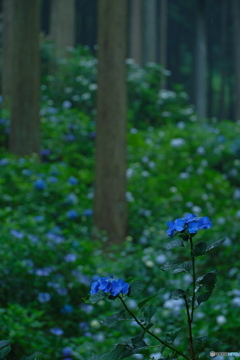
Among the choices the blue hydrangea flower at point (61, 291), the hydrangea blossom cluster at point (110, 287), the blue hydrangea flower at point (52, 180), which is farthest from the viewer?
the blue hydrangea flower at point (52, 180)

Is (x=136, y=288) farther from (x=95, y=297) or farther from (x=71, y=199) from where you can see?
(x=71, y=199)

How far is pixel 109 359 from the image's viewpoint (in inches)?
53.8

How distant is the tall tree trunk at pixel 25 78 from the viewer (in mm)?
6582

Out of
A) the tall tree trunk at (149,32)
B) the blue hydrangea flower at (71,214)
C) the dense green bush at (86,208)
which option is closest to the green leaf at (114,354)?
A: the dense green bush at (86,208)

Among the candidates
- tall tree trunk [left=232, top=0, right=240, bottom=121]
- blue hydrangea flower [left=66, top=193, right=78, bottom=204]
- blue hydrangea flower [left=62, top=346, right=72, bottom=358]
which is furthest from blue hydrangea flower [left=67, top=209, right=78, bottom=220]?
tall tree trunk [left=232, top=0, right=240, bottom=121]

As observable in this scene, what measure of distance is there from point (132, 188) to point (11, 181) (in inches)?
62.4

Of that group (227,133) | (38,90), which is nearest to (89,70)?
(227,133)

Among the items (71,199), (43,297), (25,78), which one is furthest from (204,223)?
(25,78)

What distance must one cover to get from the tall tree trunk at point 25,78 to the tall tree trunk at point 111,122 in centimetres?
132

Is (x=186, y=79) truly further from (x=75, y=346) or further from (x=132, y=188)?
(x=75, y=346)

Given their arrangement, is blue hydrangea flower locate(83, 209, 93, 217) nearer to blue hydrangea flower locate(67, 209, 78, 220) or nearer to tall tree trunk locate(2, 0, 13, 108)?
blue hydrangea flower locate(67, 209, 78, 220)

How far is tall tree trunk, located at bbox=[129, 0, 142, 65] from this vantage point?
600 inches

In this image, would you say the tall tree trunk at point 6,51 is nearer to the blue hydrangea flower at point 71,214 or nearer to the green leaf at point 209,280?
the blue hydrangea flower at point 71,214

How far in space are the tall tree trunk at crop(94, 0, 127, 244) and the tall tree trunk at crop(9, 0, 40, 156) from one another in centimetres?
132
